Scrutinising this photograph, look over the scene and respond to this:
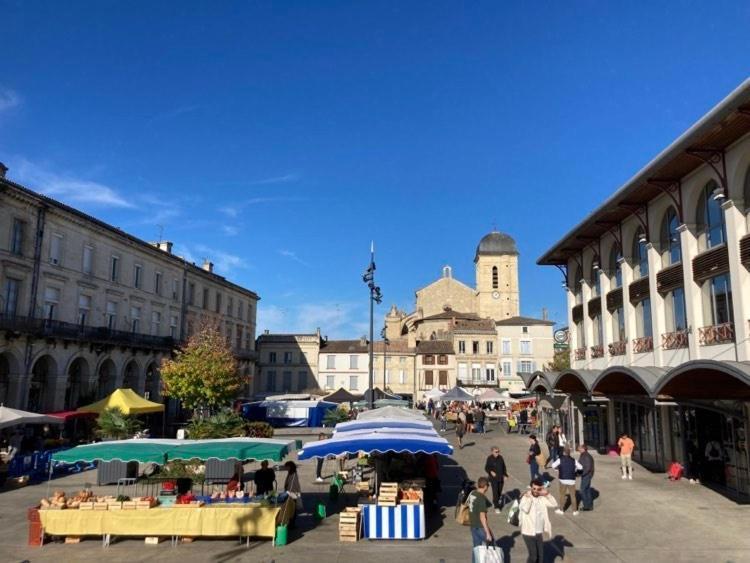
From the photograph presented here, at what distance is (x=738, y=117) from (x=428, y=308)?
66.9 metres

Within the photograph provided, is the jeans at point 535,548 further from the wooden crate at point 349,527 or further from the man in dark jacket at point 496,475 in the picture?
the man in dark jacket at point 496,475

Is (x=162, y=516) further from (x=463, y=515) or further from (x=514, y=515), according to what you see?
(x=514, y=515)

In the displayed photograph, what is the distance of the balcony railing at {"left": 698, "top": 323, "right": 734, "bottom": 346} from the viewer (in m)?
16.1

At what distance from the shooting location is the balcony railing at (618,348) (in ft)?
77.6

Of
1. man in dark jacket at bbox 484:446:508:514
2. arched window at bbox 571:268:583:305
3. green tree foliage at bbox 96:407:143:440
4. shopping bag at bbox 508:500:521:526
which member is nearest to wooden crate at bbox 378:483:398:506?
shopping bag at bbox 508:500:521:526

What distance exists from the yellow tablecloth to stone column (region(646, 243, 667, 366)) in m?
15.1

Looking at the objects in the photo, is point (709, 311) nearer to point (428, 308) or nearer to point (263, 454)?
point (263, 454)

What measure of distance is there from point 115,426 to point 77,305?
15.9 meters

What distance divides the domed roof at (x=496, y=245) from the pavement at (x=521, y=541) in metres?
68.4

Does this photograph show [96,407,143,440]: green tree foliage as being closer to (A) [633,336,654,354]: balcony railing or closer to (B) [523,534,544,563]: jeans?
(B) [523,534,544,563]: jeans

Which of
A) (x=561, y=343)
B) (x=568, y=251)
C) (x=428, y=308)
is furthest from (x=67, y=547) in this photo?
(x=428, y=308)

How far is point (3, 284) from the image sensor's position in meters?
29.3

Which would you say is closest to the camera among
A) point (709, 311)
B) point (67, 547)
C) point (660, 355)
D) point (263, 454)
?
point (67, 547)

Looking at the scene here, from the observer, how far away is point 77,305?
3506cm
